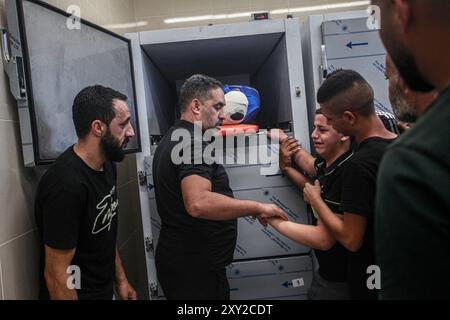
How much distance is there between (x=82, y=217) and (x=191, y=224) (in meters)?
0.53

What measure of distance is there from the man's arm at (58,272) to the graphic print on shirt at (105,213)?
0.43ft

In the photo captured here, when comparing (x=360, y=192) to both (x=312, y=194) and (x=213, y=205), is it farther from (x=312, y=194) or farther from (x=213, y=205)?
(x=213, y=205)

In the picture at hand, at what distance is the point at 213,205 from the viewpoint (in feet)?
4.35

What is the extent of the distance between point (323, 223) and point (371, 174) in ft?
0.83

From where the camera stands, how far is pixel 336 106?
3.73ft

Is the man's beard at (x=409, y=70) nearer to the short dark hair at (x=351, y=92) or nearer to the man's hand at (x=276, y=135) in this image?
the short dark hair at (x=351, y=92)

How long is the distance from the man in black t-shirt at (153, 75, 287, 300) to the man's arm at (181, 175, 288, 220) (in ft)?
0.26

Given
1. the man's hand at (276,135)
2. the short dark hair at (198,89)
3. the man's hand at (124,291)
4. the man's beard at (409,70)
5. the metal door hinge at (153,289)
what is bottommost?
the metal door hinge at (153,289)

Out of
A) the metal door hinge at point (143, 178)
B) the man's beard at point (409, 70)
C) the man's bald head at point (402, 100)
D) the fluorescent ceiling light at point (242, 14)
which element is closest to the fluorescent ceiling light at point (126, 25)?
the fluorescent ceiling light at point (242, 14)

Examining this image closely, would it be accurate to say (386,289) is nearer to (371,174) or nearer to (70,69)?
(371,174)

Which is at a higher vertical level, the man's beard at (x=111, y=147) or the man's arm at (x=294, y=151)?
the man's beard at (x=111, y=147)

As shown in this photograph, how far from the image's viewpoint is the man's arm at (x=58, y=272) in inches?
40.4

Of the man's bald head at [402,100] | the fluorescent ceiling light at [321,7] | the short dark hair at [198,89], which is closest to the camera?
the man's bald head at [402,100]
